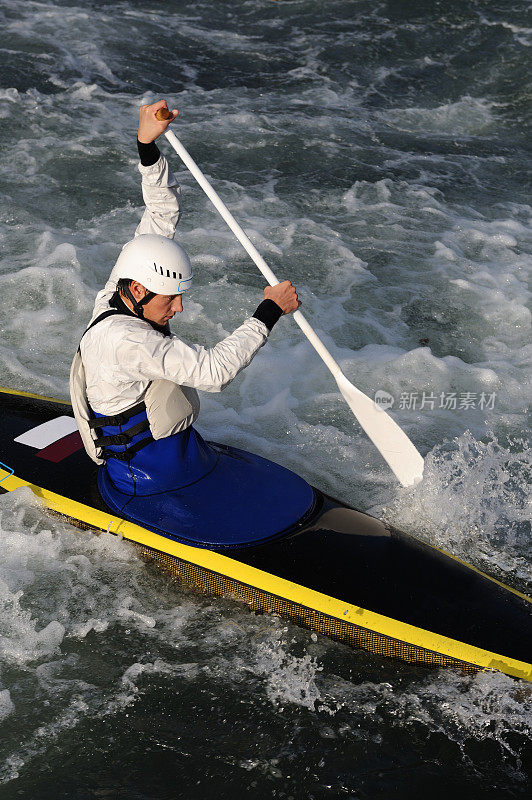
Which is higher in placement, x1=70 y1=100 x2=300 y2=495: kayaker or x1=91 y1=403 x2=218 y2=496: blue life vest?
x1=70 y1=100 x2=300 y2=495: kayaker

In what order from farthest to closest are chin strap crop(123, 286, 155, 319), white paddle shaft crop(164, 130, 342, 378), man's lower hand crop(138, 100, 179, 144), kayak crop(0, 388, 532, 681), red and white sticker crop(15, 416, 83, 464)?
red and white sticker crop(15, 416, 83, 464) < white paddle shaft crop(164, 130, 342, 378) < man's lower hand crop(138, 100, 179, 144) < kayak crop(0, 388, 532, 681) < chin strap crop(123, 286, 155, 319)

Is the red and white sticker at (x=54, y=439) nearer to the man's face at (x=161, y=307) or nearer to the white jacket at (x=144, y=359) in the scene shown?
the white jacket at (x=144, y=359)

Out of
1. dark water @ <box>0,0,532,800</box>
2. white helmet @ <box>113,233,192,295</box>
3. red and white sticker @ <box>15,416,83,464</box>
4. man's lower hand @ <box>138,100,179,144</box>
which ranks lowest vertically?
dark water @ <box>0,0,532,800</box>

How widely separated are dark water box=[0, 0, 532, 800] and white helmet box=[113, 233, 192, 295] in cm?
122

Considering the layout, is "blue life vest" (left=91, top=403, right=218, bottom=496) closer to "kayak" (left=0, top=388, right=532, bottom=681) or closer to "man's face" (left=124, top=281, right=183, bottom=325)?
"kayak" (left=0, top=388, right=532, bottom=681)

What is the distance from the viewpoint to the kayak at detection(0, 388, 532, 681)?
10.6 feet

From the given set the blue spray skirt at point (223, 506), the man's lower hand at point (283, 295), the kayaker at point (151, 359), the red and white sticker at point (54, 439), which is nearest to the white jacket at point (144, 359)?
the kayaker at point (151, 359)

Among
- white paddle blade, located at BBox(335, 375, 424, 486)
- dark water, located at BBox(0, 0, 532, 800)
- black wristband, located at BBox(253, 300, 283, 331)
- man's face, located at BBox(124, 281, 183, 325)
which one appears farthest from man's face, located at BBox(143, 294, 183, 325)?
white paddle blade, located at BBox(335, 375, 424, 486)

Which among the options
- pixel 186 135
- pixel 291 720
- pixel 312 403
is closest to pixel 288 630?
pixel 291 720

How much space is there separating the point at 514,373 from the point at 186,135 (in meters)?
4.02

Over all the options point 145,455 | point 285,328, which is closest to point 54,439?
point 145,455

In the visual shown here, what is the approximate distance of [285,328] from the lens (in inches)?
227

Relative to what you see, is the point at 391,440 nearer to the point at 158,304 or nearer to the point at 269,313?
the point at 269,313

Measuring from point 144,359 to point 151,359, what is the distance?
32mm
